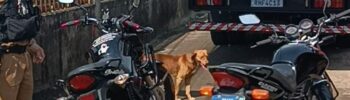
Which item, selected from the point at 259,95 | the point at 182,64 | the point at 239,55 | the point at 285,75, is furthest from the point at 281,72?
the point at 239,55

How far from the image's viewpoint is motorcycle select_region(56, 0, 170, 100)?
17.2 ft

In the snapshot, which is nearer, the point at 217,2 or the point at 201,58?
the point at 201,58

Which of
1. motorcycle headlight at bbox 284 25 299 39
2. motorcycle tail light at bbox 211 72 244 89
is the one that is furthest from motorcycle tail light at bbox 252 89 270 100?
motorcycle headlight at bbox 284 25 299 39

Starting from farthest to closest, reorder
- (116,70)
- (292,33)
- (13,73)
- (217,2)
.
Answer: (217,2)
(13,73)
(292,33)
(116,70)

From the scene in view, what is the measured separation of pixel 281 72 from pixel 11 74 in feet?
7.41

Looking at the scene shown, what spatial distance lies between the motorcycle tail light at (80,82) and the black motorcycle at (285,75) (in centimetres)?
79

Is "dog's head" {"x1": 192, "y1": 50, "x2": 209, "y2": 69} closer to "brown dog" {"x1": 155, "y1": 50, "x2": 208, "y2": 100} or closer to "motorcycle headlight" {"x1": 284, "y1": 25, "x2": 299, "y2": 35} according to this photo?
"brown dog" {"x1": 155, "y1": 50, "x2": 208, "y2": 100}

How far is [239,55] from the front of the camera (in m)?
11.3

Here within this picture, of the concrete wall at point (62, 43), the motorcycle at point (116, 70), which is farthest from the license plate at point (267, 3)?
the motorcycle at point (116, 70)

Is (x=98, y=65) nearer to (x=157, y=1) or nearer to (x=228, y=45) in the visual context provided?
(x=228, y=45)

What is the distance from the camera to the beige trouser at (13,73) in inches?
241

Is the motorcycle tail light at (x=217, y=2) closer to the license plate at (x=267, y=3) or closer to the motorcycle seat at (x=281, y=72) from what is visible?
the license plate at (x=267, y=3)

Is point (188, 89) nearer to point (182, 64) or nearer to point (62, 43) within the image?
point (182, 64)

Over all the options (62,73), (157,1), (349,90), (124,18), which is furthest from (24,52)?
(157,1)
